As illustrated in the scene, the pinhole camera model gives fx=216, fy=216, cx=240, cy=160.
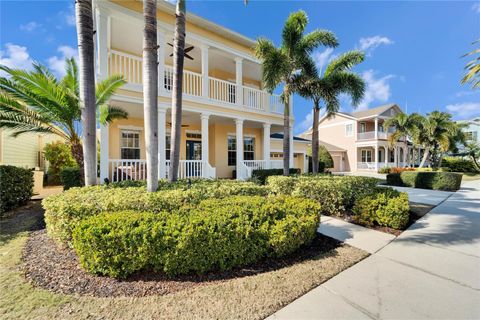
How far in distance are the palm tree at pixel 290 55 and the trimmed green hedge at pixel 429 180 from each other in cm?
994

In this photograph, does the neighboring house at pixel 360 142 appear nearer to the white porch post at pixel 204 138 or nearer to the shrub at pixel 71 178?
the white porch post at pixel 204 138

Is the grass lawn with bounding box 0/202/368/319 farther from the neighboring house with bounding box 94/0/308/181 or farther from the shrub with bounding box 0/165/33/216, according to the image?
the neighboring house with bounding box 94/0/308/181

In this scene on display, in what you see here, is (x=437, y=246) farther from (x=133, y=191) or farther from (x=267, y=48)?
(x=267, y=48)

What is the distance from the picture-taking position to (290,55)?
9.48m

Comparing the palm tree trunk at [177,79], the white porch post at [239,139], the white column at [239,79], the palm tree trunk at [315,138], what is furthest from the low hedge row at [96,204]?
the white column at [239,79]

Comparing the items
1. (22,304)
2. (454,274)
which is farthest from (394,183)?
(22,304)

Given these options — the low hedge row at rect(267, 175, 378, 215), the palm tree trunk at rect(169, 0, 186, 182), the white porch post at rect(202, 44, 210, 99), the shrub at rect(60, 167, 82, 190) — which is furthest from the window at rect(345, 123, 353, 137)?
the shrub at rect(60, 167, 82, 190)

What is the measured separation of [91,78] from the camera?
207 inches

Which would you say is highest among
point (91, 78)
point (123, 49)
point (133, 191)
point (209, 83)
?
point (123, 49)

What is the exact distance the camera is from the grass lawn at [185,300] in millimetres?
2500

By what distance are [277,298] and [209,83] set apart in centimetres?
1050

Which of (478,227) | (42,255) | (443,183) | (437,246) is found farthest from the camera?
(443,183)

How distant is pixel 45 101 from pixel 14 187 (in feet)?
10.8

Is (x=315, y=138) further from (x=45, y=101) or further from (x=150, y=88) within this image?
(x=45, y=101)
